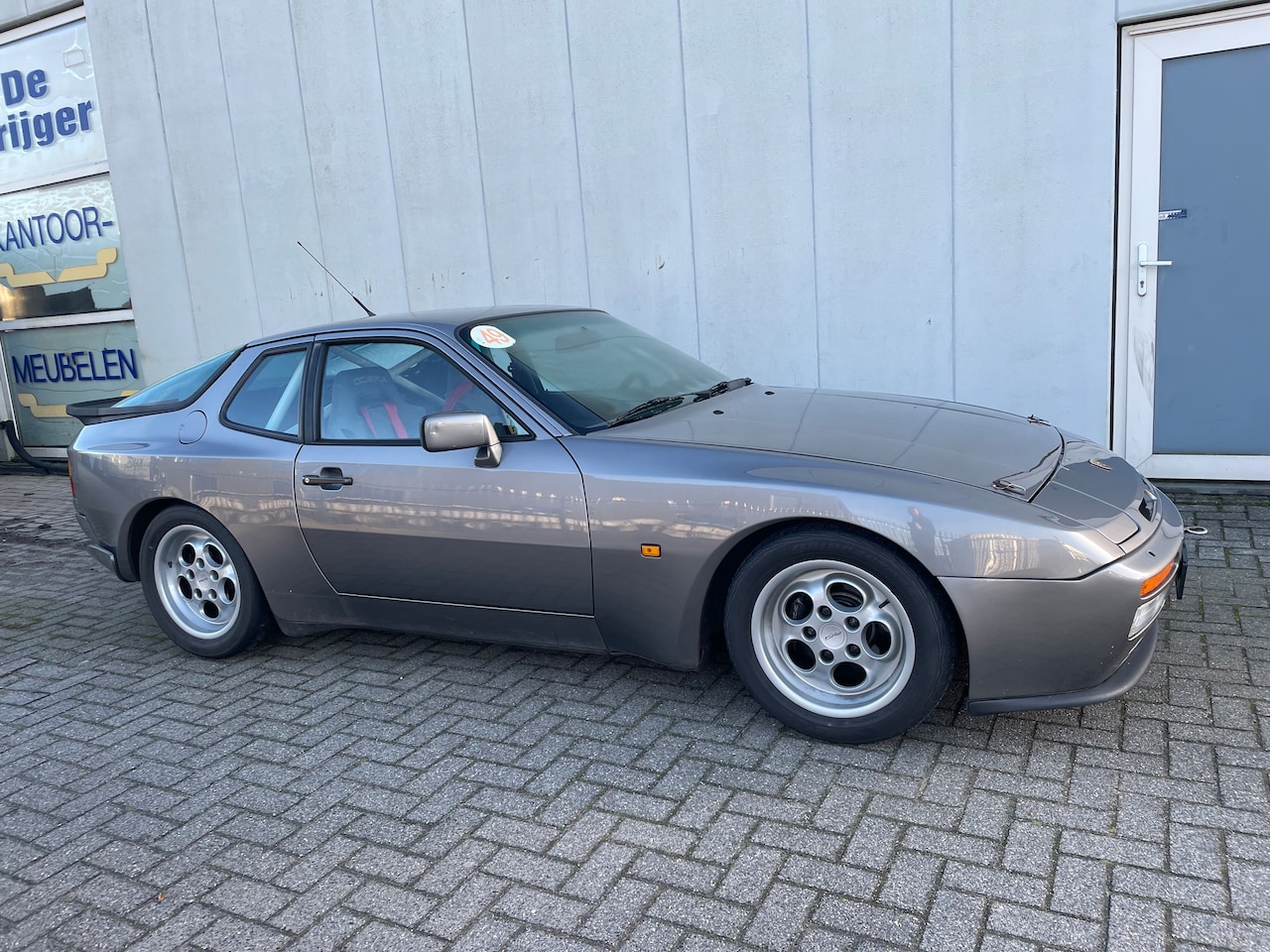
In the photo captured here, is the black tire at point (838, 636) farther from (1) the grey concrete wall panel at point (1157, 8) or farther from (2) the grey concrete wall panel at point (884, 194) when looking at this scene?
(1) the grey concrete wall panel at point (1157, 8)

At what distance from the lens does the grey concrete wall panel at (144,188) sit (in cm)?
902

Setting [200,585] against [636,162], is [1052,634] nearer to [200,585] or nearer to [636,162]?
[200,585]

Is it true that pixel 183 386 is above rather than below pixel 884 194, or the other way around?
below

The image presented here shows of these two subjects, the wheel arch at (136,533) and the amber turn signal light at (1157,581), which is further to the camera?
the wheel arch at (136,533)

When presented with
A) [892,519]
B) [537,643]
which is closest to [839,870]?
[892,519]

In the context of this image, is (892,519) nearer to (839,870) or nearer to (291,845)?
(839,870)

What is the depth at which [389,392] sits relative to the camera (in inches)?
156

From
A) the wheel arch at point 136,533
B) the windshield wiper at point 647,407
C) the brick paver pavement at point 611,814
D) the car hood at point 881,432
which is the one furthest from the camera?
the wheel arch at point 136,533

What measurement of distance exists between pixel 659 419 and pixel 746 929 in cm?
186

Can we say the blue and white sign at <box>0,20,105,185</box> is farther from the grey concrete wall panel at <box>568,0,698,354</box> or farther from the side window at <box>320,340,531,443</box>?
the side window at <box>320,340,531,443</box>

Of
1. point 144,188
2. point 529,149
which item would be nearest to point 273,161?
point 144,188

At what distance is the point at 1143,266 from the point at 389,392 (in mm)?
4544

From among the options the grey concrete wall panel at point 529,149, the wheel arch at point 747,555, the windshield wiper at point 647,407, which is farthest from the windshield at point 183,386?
the grey concrete wall panel at point 529,149

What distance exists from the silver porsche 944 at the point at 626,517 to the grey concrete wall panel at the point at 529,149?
2951 mm
